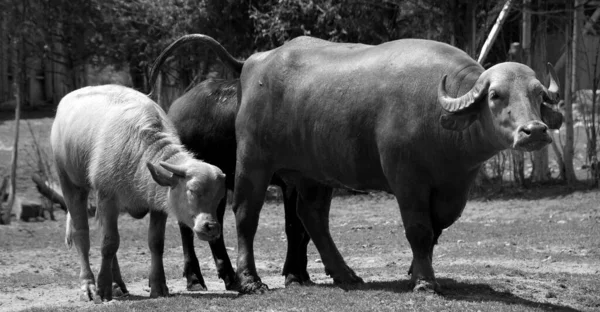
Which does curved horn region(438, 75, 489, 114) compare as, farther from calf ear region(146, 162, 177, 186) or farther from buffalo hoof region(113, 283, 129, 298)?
buffalo hoof region(113, 283, 129, 298)

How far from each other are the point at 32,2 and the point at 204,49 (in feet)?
12.4

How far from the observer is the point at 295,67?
8.91 m

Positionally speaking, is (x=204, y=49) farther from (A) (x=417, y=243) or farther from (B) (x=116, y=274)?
(A) (x=417, y=243)

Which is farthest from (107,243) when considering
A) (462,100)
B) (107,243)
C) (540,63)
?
(540,63)

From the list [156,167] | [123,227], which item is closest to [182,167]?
[156,167]

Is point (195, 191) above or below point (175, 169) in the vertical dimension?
below

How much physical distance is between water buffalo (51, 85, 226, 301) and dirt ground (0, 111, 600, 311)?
53cm

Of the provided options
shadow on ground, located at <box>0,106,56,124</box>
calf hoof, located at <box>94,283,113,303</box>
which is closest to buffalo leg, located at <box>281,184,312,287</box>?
calf hoof, located at <box>94,283,113,303</box>

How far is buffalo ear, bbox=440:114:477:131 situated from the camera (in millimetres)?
7453

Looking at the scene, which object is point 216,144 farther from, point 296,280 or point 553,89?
point 553,89

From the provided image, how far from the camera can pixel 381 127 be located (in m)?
8.02

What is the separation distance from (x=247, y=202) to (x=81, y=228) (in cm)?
176

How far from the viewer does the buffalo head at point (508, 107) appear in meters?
7.01

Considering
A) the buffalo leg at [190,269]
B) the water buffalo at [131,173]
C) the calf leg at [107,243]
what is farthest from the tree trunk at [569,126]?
the calf leg at [107,243]
